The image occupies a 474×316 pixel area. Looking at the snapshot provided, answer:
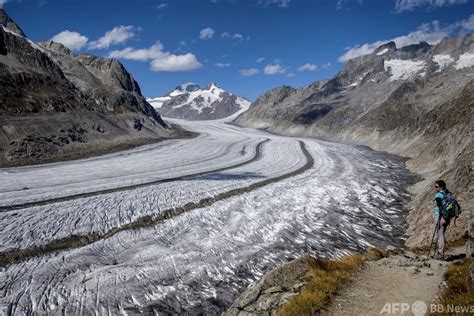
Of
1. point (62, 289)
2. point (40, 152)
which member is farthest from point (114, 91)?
point (62, 289)

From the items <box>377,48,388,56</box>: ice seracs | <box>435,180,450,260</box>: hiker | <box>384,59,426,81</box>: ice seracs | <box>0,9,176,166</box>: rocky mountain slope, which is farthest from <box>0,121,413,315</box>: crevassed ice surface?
<box>377,48,388,56</box>: ice seracs

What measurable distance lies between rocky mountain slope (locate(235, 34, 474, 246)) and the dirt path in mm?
5332

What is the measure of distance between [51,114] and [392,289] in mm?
46185

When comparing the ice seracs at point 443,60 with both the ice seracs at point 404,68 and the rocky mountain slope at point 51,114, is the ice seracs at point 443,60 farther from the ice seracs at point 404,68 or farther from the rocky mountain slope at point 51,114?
the rocky mountain slope at point 51,114

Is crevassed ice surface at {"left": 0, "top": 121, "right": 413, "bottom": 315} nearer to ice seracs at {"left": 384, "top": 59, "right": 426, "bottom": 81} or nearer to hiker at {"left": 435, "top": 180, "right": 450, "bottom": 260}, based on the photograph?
hiker at {"left": 435, "top": 180, "right": 450, "bottom": 260}

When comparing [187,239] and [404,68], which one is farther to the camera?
[404,68]

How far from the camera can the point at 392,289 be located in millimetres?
10023

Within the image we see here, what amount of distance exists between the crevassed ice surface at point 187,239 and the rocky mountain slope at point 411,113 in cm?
368

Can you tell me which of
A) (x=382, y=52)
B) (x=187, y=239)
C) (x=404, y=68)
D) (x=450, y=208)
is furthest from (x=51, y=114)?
(x=382, y=52)

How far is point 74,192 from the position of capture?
21.9 m

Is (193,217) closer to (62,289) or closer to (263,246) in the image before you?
(263,246)

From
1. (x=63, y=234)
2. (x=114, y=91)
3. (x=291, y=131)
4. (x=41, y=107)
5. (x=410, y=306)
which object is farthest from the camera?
(x=291, y=131)

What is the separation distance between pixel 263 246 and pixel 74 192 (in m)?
11.7

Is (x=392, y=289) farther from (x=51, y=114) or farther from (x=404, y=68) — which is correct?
(x=404, y=68)
